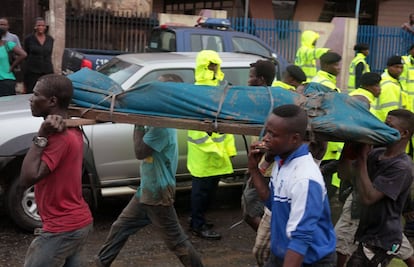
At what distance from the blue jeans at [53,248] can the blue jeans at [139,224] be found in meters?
1.07

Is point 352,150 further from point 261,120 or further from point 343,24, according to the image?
point 343,24

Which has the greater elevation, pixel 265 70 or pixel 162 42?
pixel 162 42

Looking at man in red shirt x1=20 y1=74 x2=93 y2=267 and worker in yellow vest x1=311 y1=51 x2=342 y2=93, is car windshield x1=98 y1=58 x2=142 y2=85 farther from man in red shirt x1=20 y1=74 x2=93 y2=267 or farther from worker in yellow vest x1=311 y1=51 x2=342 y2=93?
man in red shirt x1=20 y1=74 x2=93 y2=267

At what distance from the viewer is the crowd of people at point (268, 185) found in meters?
2.64

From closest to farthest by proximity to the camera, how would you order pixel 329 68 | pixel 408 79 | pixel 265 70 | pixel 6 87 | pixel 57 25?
1. pixel 265 70
2. pixel 329 68
3. pixel 408 79
4. pixel 6 87
5. pixel 57 25

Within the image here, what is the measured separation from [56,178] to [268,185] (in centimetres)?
125

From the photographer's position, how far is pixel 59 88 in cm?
307

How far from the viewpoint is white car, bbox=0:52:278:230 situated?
539 cm

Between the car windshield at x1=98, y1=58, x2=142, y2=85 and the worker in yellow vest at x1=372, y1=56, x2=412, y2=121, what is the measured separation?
9.39ft

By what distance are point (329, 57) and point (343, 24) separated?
10496 millimetres

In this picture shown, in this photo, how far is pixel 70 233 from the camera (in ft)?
10.4

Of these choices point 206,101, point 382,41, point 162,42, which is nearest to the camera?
point 206,101

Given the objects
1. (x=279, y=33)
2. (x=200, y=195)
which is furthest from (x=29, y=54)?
(x=279, y=33)

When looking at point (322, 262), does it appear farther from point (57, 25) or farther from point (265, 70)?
point (57, 25)
